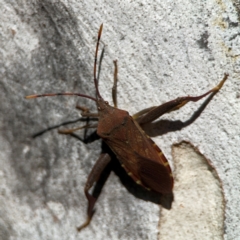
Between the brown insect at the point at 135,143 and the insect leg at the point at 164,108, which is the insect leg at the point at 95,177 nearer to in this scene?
the brown insect at the point at 135,143

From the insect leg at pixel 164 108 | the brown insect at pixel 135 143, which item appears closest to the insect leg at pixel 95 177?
the brown insect at pixel 135 143

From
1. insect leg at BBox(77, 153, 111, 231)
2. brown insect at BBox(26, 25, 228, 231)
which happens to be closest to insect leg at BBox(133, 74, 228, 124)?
brown insect at BBox(26, 25, 228, 231)

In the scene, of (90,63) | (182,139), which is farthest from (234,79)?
(90,63)

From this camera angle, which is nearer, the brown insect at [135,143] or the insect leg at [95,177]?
the brown insect at [135,143]

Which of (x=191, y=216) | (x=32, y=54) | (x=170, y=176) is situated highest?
(x=32, y=54)

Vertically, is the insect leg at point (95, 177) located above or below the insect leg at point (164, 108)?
below

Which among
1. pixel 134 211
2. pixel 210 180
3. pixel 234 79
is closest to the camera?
pixel 234 79

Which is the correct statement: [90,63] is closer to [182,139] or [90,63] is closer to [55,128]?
[55,128]

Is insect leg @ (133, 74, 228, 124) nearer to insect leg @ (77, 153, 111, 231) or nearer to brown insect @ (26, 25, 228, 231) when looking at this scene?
brown insect @ (26, 25, 228, 231)

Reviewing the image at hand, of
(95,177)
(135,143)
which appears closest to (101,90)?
(135,143)
